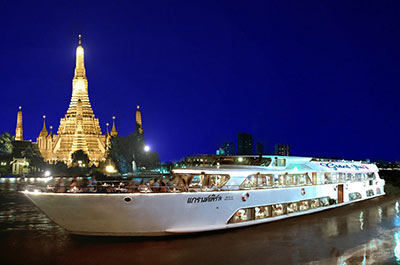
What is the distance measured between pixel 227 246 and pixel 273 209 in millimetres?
4942

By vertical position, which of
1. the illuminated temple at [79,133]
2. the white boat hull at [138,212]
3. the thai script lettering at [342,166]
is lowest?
the white boat hull at [138,212]

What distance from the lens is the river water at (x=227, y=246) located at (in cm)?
1275

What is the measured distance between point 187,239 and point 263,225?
4.56 m

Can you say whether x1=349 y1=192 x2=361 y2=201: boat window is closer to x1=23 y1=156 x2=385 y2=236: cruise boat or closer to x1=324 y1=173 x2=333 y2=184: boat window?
x1=324 y1=173 x2=333 y2=184: boat window

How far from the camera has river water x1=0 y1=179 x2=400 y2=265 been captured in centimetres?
1275

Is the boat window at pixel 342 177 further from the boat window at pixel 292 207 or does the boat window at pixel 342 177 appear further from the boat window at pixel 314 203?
the boat window at pixel 292 207

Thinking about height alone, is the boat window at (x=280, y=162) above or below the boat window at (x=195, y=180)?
above

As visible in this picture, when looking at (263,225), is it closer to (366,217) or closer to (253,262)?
(253,262)

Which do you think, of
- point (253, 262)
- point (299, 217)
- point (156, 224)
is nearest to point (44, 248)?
point (156, 224)

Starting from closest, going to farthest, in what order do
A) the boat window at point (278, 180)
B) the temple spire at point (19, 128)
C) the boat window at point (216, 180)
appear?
1. the boat window at point (216, 180)
2. the boat window at point (278, 180)
3. the temple spire at point (19, 128)

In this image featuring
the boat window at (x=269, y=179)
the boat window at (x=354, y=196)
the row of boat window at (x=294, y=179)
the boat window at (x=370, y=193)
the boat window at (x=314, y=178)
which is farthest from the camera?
the boat window at (x=370, y=193)

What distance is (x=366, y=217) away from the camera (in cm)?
2159

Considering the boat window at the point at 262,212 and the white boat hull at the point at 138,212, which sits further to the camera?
the boat window at the point at 262,212

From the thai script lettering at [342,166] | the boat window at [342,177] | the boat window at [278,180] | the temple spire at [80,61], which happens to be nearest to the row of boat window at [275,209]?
the boat window at [278,180]
